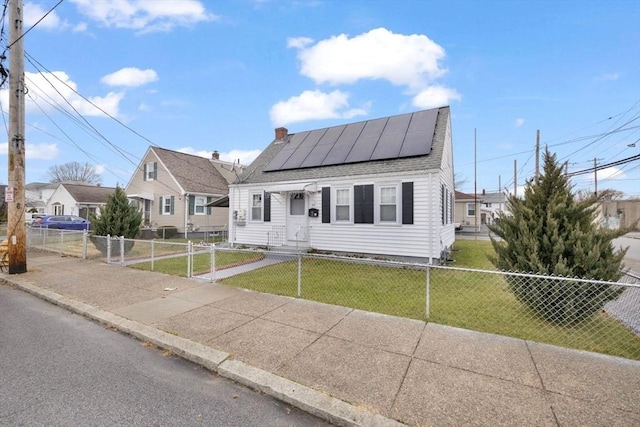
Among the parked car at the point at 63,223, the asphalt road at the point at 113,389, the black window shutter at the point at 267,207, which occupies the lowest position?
the asphalt road at the point at 113,389

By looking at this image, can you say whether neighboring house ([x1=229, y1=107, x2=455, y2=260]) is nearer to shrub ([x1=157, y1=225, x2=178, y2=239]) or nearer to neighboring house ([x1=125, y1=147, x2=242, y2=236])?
shrub ([x1=157, y1=225, x2=178, y2=239])

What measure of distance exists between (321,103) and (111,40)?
1380 cm

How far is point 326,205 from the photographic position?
37.6ft

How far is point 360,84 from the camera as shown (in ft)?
52.6

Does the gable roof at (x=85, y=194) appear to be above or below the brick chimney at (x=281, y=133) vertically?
below

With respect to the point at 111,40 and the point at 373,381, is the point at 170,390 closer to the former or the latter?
the point at 373,381

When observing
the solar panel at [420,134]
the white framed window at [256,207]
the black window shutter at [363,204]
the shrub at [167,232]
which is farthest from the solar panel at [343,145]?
the shrub at [167,232]

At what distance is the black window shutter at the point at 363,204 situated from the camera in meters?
10.6

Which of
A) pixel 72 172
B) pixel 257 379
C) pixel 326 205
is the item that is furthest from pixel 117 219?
pixel 72 172

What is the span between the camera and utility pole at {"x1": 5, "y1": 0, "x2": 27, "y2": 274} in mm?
8570

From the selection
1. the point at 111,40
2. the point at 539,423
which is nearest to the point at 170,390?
the point at 539,423

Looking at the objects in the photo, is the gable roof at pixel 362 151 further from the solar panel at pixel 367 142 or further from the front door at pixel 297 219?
the front door at pixel 297 219

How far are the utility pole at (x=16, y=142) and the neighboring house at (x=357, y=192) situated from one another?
22.6ft

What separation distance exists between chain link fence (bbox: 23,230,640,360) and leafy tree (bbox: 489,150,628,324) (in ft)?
0.07
